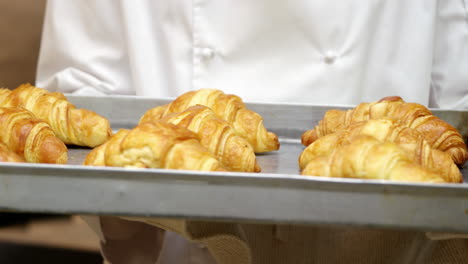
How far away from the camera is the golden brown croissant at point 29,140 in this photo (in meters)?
0.73

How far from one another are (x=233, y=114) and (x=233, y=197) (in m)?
0.32

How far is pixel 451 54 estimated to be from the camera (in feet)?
3.36

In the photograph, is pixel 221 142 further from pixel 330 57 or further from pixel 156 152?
pixel 330 57

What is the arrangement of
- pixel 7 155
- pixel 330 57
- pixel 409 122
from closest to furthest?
pixel 7 155 → pixel 409 122 → pixel 330 57

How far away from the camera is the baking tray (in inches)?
20.2

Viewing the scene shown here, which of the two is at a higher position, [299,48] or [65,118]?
[299,48]

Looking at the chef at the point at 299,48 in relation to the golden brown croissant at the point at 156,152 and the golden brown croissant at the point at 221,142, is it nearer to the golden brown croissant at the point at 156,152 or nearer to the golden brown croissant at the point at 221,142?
the golden brown croissant at the point at 221,142

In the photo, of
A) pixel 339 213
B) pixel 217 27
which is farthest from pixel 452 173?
pixel 217 27

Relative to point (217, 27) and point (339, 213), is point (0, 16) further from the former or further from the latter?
point (339, 213)

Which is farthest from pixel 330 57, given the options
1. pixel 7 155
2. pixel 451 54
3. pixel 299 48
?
pixel 7 155

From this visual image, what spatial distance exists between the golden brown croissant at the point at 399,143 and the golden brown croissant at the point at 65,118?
12.9 inches

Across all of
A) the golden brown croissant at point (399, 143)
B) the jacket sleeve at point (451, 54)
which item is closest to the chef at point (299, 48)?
the jacket sleeve at point (451, 54)

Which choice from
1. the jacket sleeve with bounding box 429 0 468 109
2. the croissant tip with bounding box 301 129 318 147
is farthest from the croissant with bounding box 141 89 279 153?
the jacket sleeve with bounding box 429 0 468 109

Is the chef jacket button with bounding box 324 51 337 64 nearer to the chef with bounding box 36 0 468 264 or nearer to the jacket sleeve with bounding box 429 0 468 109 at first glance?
the chef with bounding box 36 0 468 264
